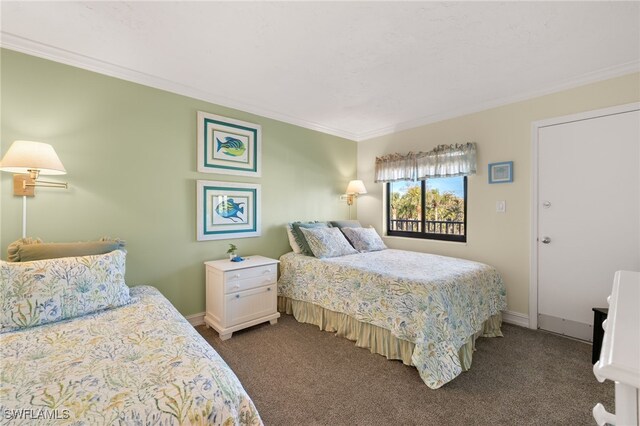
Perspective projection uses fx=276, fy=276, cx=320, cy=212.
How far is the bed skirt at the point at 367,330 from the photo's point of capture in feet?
7.06

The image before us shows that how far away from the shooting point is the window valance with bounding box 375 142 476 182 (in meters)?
3.23

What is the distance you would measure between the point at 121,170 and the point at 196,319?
1.62 metres

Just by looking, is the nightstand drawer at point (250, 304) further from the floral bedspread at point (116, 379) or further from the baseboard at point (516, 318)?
the baseboard at point (516, 318)

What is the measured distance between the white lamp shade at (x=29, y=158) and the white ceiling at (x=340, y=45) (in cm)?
84

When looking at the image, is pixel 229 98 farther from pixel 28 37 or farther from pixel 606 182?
pixel 606 182

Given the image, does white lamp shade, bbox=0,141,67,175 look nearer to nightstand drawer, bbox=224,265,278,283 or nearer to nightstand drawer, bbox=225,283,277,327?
nightstand drawer, bbox=224,265,278,283

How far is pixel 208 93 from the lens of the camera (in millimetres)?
2928

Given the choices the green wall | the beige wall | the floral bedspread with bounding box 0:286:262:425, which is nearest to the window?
the beige wall

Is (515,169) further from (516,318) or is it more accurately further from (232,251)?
(232,251)

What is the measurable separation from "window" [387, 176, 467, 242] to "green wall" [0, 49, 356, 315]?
194 cm

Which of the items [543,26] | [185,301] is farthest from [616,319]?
[185,301]

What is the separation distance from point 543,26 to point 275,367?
3.08 m

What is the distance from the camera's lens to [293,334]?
2.73 meters

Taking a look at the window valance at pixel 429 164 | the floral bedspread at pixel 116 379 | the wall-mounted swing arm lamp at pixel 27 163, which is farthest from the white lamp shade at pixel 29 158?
the window valance at pixel 429 164
